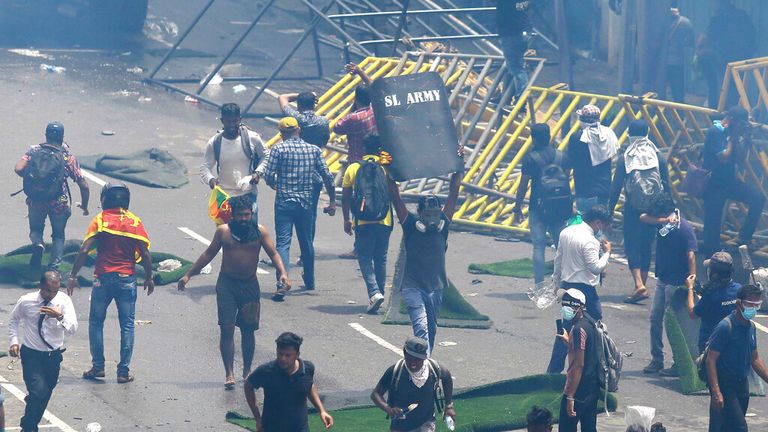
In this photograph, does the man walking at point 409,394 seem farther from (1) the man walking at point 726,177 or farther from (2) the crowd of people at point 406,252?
(1) the man walking at point 726,177

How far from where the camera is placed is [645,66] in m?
20.8

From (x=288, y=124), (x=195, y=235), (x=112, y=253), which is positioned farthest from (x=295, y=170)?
(x=112, y=253)

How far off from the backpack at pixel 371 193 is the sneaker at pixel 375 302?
758 millimetres

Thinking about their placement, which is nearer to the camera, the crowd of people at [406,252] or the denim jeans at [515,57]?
the crowd of people at [406,252]

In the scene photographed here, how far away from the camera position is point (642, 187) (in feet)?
50.0

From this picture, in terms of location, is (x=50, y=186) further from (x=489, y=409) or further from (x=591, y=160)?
(x=591, y=160)

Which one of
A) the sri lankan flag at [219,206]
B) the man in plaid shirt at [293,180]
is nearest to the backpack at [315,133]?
the man in plaid shirt at [293,180]

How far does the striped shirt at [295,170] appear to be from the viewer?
14617mm

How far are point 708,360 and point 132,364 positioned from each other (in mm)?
4950

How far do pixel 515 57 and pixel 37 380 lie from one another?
10.7 m

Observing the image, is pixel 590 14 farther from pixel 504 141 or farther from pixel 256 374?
pixel 256 374

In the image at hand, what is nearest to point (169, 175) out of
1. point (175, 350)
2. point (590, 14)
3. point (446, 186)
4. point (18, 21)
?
point (446, 186)

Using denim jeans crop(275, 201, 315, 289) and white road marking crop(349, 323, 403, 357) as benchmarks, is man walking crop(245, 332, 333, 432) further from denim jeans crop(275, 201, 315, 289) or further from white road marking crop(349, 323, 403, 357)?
denim jeans crop(275, 201, 315, 289)

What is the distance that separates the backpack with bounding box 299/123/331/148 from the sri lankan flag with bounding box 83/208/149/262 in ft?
13.4
